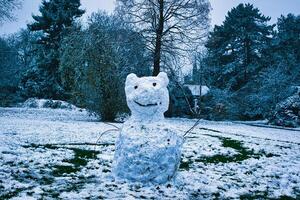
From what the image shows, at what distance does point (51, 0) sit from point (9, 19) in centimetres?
927

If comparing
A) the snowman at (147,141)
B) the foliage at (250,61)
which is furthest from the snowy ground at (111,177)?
the foliage at (250,61)

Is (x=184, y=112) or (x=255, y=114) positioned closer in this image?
(x=184, y=112)

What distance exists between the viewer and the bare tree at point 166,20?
853 inches

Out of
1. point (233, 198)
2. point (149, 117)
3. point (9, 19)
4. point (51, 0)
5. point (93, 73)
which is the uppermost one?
point (51, 0)

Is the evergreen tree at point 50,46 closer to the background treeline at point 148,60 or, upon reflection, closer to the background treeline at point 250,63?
the background treeline at point 148,60

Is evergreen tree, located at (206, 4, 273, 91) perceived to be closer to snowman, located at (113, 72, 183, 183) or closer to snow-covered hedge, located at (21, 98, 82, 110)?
snow-covered hedge, located at (21, 98, 82, 110)

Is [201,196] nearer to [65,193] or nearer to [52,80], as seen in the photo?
[65,193]

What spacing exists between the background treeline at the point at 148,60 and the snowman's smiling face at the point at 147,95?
6.73m

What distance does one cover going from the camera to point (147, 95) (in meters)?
5.67

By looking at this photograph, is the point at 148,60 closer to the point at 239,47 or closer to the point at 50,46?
the point at 50,46

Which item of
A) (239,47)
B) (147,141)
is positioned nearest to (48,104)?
(239,47)

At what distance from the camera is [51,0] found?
3103cm

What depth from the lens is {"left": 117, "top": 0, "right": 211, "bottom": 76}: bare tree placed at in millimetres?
21672

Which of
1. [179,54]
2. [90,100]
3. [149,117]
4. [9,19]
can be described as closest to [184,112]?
[179,54]
